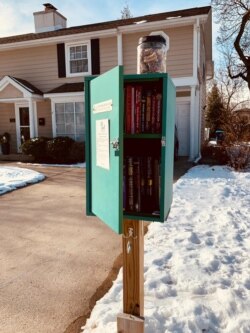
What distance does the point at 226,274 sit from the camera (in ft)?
9.93

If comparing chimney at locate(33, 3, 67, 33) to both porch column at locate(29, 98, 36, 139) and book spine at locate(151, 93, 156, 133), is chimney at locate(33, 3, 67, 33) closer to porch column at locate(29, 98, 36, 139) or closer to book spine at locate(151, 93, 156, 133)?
porch column at locate(29, 98, 36, 139)

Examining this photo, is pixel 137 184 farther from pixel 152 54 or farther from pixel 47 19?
pixel 47 19

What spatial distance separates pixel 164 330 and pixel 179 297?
1.55 ft

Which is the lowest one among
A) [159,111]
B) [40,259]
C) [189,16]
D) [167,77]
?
[40,259]

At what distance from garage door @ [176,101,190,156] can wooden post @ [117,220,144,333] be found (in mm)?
10885

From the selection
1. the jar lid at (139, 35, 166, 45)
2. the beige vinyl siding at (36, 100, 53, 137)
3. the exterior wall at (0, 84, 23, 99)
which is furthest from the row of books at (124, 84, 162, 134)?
the beige vinyl siding at (36, 100, 53, 137)

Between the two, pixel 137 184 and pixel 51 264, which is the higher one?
pixel 137 184

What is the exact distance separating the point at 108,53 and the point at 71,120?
3.29 meters

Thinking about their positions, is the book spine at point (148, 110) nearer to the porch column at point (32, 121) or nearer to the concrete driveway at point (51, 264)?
the concrete driveway at point (51, 264)

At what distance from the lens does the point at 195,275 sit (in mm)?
3010

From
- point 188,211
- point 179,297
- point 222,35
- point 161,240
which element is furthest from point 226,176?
point 222,35

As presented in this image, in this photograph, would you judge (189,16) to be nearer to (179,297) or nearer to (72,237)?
(72,237)

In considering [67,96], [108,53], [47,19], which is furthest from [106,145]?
[47,19]

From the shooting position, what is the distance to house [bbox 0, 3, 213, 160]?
1130 cm
